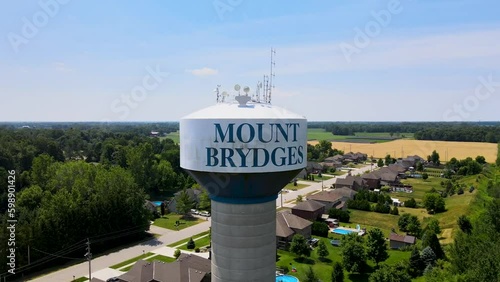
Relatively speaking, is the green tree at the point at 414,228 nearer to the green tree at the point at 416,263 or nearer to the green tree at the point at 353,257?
the green tree at the point at 416,263

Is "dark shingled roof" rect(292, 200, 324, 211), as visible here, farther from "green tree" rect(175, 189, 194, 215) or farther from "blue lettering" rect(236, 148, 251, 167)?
"blue lettering" rect(236, 148, 251, 167)

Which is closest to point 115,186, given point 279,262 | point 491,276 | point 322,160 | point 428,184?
point 279,262

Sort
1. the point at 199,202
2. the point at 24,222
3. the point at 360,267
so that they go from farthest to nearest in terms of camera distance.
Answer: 1. the point at 199,202
2. the point at 24,222
3. the point at 360,267

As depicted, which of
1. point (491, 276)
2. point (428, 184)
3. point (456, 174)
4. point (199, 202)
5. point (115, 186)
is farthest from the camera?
point (456, 174)

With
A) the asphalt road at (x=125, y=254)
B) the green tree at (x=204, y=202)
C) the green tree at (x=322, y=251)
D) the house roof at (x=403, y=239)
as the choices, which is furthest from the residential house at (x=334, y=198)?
the green tree at (x=322, y=251)

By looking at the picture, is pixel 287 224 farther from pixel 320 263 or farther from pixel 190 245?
pixel 190 245

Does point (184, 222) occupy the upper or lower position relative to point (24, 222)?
lower

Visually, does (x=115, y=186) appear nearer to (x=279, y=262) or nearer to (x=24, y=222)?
(x=24, y=222)
